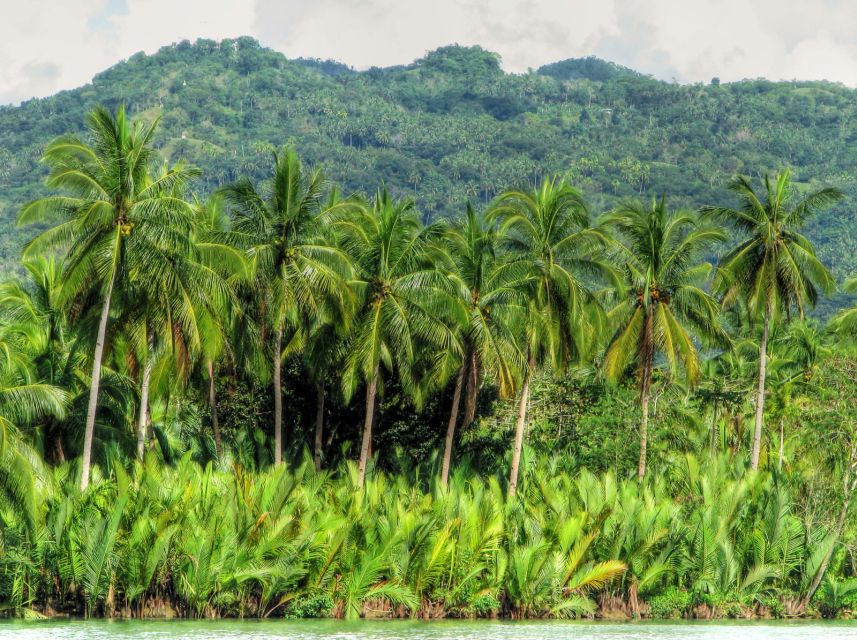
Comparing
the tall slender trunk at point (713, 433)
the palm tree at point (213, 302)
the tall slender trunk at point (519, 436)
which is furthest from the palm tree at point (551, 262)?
the tall slender trunk at point (713, 433)

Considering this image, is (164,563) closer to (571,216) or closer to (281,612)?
(281,612)

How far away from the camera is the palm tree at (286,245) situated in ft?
136

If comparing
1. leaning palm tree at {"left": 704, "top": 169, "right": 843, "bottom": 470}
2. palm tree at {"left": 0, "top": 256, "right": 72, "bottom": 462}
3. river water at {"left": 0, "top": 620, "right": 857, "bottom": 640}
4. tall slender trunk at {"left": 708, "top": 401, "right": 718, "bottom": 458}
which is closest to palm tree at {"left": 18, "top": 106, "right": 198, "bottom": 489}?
palm tree at {"left": 0, "top": 256, "right": 72, "bottom": 462}

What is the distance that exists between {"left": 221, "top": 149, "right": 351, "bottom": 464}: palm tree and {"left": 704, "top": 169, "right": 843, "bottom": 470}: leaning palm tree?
16.6 m

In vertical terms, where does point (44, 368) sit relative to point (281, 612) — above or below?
above

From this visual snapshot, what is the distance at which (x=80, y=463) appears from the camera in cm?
3722

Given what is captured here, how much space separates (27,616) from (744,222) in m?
32.0

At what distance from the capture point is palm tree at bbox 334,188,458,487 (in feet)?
136

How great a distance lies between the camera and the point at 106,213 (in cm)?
3444

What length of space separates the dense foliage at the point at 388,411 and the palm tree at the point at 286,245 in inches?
4.2

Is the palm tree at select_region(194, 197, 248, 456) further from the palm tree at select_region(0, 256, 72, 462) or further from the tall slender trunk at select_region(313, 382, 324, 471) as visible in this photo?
the palm tree at select_region(0, 256, 72, 462)

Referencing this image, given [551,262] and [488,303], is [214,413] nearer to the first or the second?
[488,303]

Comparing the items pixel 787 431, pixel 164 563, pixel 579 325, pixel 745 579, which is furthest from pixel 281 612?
pixel 787 431

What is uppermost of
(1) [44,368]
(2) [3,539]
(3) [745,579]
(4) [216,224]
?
(4) [216,224]
